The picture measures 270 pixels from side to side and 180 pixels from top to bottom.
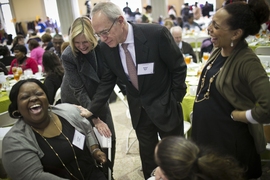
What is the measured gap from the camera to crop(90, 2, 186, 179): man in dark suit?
5.53ft

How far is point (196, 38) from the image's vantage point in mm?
7016

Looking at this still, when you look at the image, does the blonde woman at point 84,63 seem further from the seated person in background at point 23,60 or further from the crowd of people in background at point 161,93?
the seated person in background at point 23,60

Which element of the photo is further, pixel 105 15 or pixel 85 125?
pixel 85 125

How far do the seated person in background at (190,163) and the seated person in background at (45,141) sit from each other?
78 cm

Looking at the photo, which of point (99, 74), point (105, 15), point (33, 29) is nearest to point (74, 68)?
point (99, 74)

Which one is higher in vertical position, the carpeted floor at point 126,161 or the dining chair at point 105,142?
the dining chair at point 105,142

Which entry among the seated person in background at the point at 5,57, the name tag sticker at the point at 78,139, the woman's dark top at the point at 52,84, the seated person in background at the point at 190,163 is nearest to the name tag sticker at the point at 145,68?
the name tag sticker at the point at 78,139

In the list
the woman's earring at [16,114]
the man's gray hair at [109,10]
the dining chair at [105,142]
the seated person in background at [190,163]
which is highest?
the man's gray hair at [109,10]

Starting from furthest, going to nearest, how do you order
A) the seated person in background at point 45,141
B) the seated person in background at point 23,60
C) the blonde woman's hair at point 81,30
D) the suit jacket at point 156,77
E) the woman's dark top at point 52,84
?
the seated person in background at point 23,60, the woman's dark top at point 52,84, the blonde woman's hair at point 81,30, the suit jacket at point 156,77, the seated person in background at point 45,141

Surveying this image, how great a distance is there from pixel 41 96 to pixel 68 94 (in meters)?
0.78

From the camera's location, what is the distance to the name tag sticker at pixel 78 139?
5.83 feet

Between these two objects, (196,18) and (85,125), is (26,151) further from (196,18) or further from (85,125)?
(196,18)

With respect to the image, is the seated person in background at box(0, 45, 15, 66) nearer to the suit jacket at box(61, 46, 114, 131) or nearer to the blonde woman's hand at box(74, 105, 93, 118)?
the suit jacket at box(61, 46, 114, 131)

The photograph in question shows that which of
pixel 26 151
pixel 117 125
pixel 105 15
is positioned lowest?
pixel 117 125
